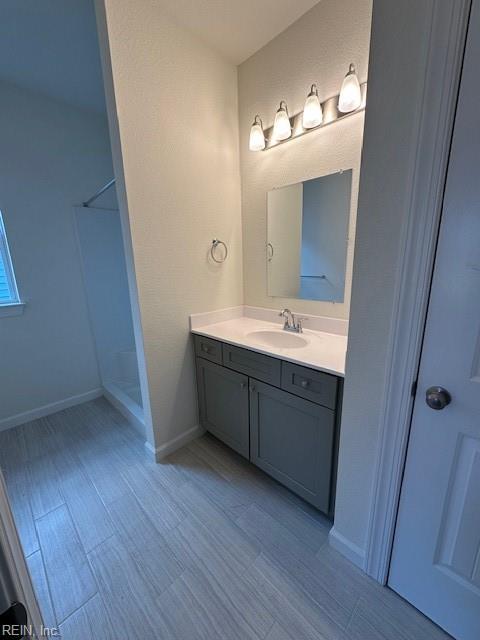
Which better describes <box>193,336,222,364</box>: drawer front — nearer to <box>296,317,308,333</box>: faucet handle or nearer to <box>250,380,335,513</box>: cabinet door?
<box>250,380,335,513</box>: cabinet door

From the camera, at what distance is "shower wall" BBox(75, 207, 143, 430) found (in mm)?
2514

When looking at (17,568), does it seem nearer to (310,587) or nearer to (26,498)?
(310,587)

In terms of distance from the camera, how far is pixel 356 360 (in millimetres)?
1028

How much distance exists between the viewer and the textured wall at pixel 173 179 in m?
1.41

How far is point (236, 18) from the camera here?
1498mm

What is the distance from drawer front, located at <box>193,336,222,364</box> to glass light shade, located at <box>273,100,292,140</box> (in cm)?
133

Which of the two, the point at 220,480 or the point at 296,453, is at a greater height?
the point at 296,453

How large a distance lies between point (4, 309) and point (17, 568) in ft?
7.61

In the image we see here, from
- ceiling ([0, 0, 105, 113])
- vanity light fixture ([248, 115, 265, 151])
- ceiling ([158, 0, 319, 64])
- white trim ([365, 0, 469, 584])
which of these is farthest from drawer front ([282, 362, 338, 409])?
ceiling ([0, 0, 105, 113])

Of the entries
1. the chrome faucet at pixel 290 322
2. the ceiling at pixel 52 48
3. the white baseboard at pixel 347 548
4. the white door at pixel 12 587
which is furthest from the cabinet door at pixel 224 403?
the ceiling at pixel 52 48

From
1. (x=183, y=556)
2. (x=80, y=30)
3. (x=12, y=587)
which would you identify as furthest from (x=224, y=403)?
(x=80, y=30)

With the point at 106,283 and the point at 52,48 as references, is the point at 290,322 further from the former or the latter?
the point at 52,48

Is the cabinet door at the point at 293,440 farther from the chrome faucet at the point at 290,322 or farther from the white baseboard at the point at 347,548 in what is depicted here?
the chrome faucet at the point at 290,322

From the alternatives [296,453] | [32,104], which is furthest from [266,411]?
[32,104]
